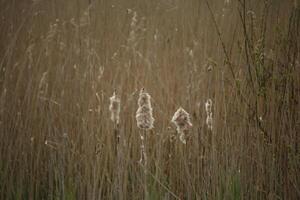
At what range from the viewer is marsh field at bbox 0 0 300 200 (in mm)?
1552

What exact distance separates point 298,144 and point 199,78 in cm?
78

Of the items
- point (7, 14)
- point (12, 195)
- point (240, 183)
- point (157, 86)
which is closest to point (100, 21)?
point (7, 14)

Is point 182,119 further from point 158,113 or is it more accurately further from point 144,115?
point 158,113

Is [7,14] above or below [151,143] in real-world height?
above

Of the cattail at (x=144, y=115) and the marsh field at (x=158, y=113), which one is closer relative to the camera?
the cattail at (x=144, y=115)

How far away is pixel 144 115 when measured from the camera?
1395mm

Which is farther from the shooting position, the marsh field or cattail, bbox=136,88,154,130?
the marsh field

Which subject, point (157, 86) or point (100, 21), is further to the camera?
point (100, 21)

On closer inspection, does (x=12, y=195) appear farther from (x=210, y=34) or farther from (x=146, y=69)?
(x=210, y=34)

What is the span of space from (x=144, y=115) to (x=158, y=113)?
2.46 feet

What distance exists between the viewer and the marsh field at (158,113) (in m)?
1.55

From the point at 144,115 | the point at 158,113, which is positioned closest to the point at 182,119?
the point at 144,115

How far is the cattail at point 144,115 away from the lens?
1.37 meters

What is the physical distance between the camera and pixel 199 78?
227 centimetres
